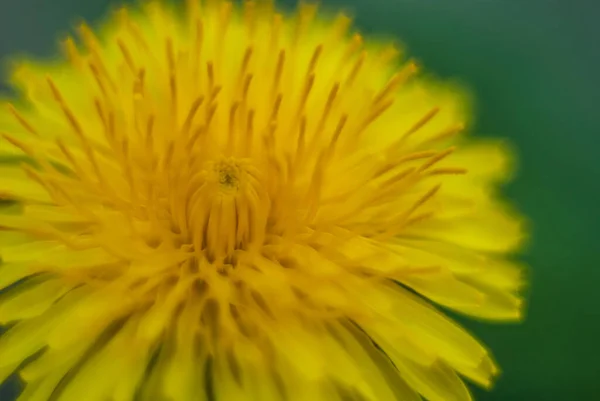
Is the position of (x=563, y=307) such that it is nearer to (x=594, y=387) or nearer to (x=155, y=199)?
(x=594, y=387)

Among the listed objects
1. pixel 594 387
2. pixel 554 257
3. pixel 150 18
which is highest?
pixel 150 18

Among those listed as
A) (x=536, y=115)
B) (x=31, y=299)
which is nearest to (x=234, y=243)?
(x=31, y=299)

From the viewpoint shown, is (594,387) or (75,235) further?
(594,387)

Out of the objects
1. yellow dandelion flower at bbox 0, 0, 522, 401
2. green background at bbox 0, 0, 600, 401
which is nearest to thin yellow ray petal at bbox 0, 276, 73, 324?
yellow dandelion flower at bbox 0, 0, 522, 401

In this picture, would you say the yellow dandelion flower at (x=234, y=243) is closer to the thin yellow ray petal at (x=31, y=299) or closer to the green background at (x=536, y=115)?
the thin yellow ray petal at (x=31, y=299)

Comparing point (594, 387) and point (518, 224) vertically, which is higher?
point (518, 224)

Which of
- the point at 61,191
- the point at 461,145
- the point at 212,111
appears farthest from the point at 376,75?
the point at 61,191
